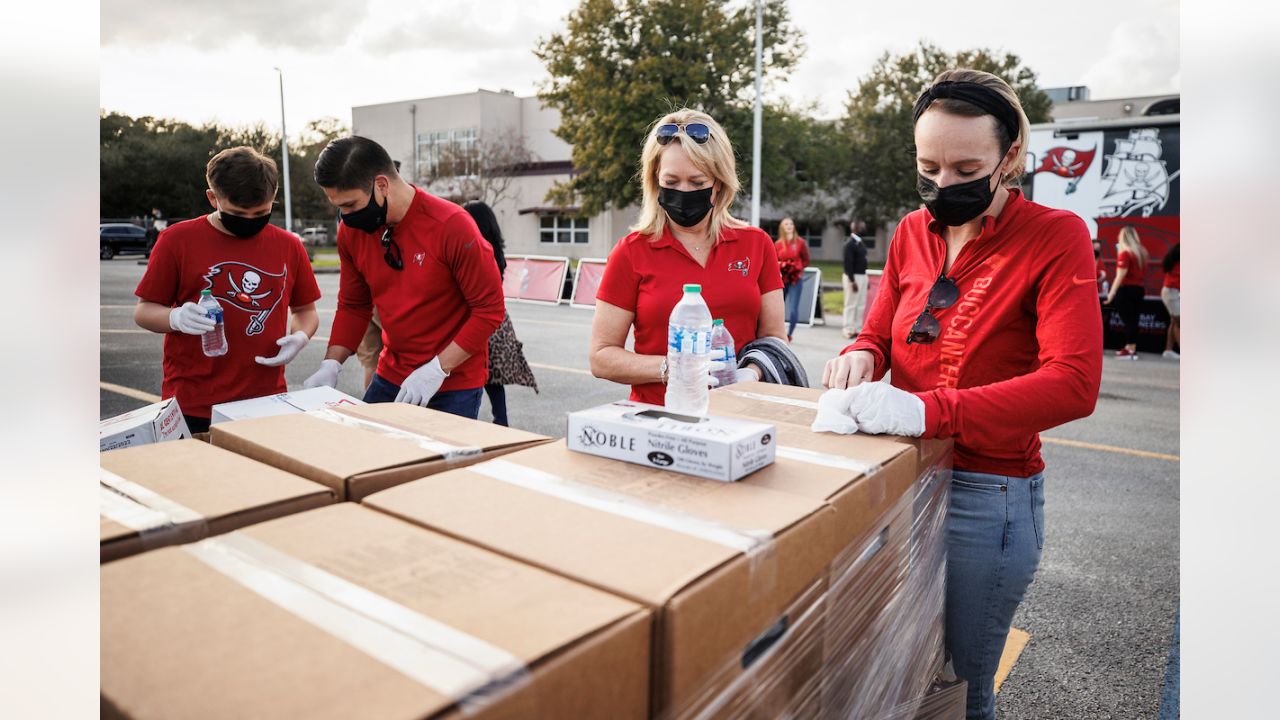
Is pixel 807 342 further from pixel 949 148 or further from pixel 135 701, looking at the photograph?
pixel 135 701

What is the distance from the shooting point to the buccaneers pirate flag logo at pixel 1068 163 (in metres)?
11.9

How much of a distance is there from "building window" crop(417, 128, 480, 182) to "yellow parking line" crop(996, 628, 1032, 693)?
39725mm

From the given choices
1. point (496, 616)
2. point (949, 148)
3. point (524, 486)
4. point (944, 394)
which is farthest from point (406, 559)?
point (949, 148)

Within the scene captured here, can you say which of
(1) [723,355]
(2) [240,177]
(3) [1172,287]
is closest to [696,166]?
(1) [723,355]

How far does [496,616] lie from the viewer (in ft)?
2.95

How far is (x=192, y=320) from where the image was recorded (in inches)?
116

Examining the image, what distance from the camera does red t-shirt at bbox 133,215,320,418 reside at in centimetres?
312

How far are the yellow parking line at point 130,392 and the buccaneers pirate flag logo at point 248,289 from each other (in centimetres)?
468

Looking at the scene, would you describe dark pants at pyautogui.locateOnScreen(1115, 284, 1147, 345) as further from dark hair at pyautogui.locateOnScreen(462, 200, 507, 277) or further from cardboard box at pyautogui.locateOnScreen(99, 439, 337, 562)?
cardboard box at pyautogui.locateOnScreen(99, 439, 337, 562)

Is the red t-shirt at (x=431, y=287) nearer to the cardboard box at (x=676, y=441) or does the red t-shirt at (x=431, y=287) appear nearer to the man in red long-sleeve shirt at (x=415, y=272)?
the man in red long-sleeve shirt at (x=415, y=272)

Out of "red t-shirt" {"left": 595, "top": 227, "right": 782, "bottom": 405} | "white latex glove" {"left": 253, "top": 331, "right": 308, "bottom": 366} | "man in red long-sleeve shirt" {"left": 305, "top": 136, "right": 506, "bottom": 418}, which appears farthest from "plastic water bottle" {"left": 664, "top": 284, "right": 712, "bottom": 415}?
"white latex glove" {"left": 253, "top": 331, "right": 308, "bottom": 366}

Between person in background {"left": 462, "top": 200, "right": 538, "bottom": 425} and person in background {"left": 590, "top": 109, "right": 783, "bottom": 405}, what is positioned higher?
person in background {"left": 590, "top": 109, "right": 783, "bottom": 405}

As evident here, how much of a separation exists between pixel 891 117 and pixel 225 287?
3838cm
